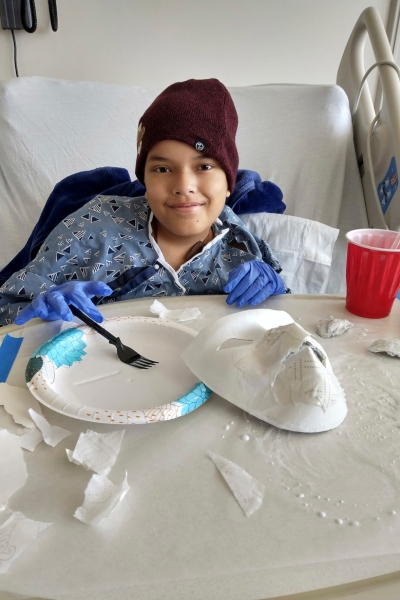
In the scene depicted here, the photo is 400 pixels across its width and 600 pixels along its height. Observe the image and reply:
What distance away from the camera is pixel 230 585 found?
1.49 ft

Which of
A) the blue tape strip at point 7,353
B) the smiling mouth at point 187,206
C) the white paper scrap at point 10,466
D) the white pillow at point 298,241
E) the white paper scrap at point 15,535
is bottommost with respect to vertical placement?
the white pillow at point 298,241

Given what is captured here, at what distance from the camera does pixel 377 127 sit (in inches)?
64.2

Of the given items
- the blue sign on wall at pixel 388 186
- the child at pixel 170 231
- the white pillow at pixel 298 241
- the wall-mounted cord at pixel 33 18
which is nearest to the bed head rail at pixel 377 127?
the blue sign on wall at pixel 388 186

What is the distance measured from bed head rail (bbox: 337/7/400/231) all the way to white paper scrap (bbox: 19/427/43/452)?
3.89 feet

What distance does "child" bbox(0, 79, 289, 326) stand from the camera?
1.07 metres

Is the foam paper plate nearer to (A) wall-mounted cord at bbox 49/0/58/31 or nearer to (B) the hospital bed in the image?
(B) the hospital bed

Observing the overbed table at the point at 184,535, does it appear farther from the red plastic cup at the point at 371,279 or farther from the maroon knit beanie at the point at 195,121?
the maroon knit beanie at the point at 195,121

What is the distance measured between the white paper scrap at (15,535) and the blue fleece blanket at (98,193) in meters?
1.07

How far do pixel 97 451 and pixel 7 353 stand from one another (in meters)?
0.32

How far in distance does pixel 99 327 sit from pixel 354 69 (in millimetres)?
1589

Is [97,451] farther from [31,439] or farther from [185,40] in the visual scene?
[185,40]

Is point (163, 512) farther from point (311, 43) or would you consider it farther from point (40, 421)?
point (311, 43)

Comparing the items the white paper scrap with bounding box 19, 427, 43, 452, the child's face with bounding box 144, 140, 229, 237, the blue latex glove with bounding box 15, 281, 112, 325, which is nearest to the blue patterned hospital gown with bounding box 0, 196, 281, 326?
the child's face with bounding box 144, 140, 229, 237

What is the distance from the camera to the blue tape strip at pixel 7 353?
2.51 feet
